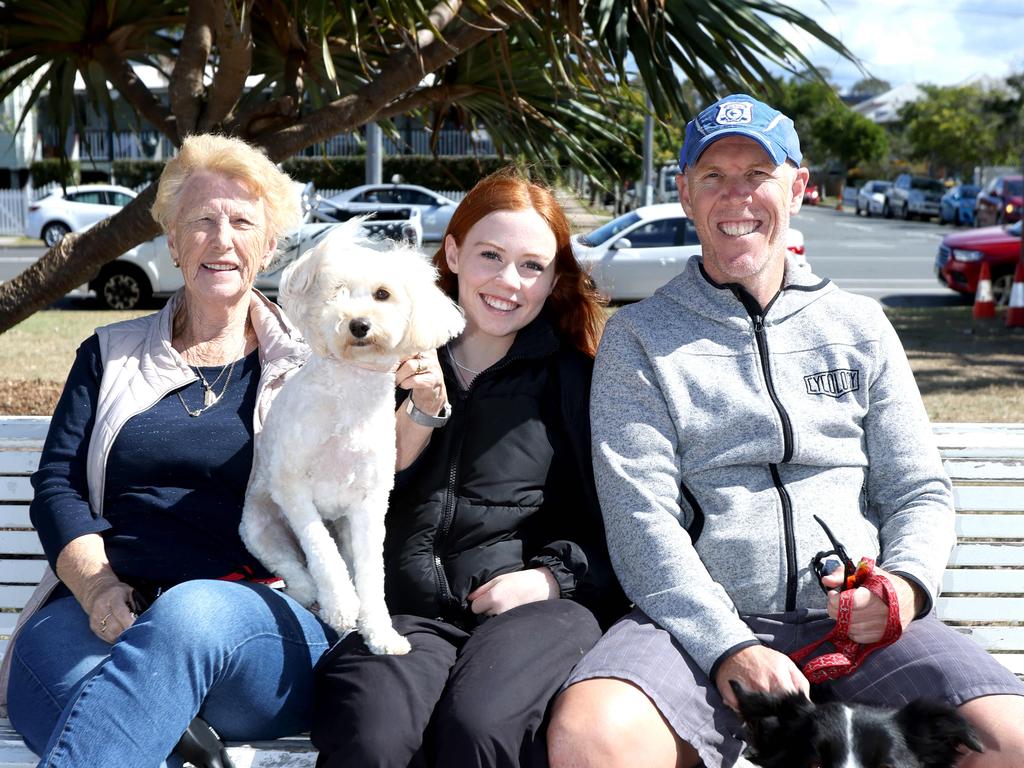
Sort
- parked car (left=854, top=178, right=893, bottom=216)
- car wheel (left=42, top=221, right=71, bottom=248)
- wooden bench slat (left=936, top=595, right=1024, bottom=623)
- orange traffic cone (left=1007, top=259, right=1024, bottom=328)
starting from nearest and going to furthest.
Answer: wooden bench slat (left=936, top=595, right=1024, bottom=623) → orange traffic cone (left=1007, top=259, right=1024, bottom=328) → car wheel (left=42, top=221, right=71, bottom=248) → parked car (left=854, top=178, right=893, bottom=216)

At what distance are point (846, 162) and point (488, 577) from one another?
73.2 meters

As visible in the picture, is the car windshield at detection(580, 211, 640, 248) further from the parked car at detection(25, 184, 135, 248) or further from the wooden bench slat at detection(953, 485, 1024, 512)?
the wooden bench slat at detection(953, 485, 1024, 512)

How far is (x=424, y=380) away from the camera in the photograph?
2.64m

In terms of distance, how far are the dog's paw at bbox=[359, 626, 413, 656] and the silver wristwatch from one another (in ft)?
1.72

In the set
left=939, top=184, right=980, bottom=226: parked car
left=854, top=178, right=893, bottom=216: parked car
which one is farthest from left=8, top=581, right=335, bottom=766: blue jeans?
left=854, top=178, right=893, bottom=216: parked car

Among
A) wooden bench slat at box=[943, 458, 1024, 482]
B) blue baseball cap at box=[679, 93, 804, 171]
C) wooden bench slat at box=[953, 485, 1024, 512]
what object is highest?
blue baseball cap at box=[679, 93, 804, 171]

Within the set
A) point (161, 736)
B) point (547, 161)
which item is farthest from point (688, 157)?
point (547, 161)

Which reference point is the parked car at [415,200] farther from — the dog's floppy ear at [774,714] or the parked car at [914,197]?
the parked car at [914,197]

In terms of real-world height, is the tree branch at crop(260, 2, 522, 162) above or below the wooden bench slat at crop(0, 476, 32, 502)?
above

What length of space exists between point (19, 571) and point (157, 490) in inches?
31.1

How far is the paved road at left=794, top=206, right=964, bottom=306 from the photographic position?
677 inches

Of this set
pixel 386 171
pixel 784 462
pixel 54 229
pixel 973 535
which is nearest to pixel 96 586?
pixel 784 462

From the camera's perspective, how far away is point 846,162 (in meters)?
70.8

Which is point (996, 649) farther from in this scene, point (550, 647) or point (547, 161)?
point (547, 161)
